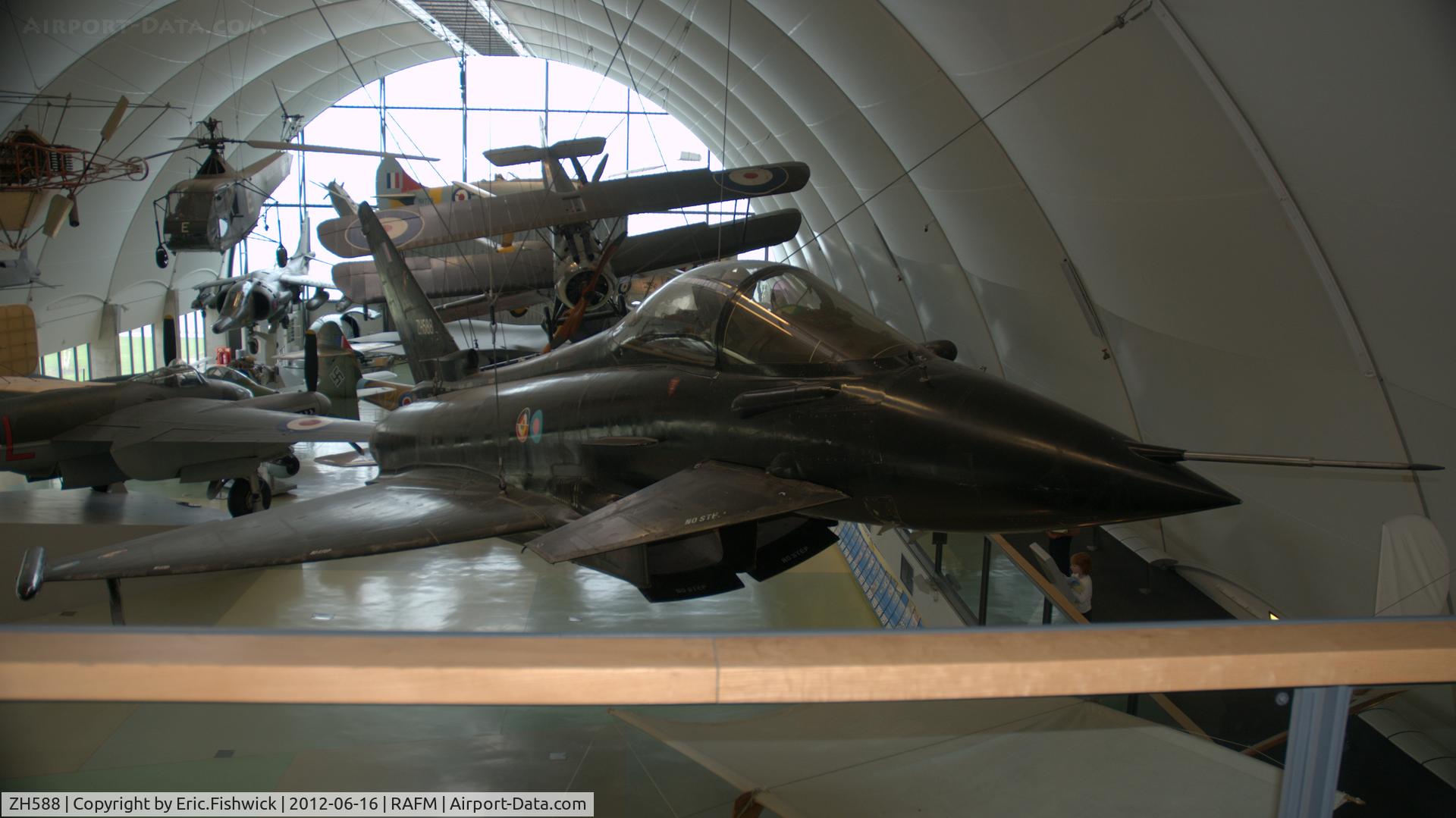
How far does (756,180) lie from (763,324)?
12.0 ft

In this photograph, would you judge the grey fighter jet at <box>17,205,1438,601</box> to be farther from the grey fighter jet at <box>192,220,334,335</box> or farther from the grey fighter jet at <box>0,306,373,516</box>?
the grey fighter jet at <box>192,220,334,335</box>

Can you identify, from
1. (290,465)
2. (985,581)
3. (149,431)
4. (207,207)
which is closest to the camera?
(985,581)

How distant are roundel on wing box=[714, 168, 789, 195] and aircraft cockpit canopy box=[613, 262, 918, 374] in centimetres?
314

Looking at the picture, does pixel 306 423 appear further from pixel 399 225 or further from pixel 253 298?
pixel 253 298

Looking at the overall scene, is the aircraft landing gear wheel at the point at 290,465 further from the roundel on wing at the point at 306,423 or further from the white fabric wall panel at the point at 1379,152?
the white fabric wall panel at the point at 1379,152

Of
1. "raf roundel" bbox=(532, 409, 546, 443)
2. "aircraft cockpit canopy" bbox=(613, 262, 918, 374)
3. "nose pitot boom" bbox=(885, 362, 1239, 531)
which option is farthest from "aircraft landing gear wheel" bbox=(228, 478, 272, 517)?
"nose pitot boom" bbox=(885, 362, 1239, 531)

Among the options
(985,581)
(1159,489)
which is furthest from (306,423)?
(1159,489)

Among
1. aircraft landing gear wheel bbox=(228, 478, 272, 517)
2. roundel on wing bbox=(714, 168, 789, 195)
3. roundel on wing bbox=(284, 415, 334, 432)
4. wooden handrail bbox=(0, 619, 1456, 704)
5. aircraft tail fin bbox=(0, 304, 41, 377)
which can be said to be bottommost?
aircraft landing gear wheel bbox=(228, 478, 272, 517)

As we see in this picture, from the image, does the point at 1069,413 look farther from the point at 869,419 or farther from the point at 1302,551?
the point at 1302,551

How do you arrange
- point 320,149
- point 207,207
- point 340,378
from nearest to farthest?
point 320,149 < point 207,207 < point 340,378

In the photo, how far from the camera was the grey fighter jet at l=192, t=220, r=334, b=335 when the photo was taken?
1529cm

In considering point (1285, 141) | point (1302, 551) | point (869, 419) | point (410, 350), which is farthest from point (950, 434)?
point (410, 350)

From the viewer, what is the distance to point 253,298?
1555cm

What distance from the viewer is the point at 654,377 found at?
343 centimetres
